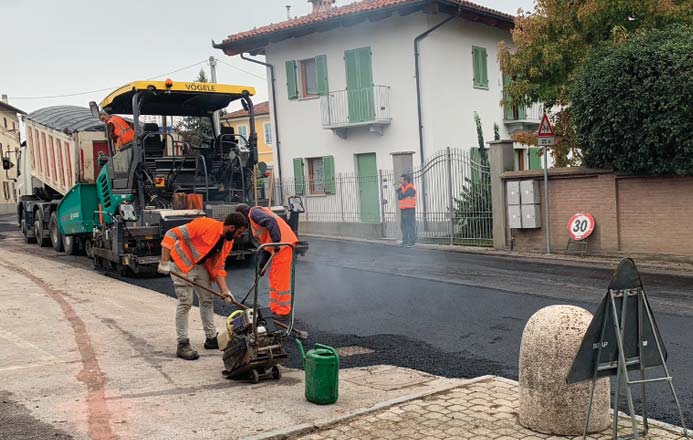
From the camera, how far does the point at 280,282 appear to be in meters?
7.20

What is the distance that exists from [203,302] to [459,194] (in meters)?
10.3

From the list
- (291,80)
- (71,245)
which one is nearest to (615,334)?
(71,245)

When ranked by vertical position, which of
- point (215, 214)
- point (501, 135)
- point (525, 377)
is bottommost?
point (525, 377)

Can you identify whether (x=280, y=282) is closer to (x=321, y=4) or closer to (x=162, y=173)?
(x=162, y=173)

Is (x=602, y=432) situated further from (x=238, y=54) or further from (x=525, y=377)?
(x=238, y=54)

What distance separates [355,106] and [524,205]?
339 inches

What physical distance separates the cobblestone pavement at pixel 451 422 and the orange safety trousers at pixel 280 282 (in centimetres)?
235

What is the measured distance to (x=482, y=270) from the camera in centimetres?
1180

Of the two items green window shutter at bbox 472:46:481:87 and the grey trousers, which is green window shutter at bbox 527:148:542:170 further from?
the grey trousers

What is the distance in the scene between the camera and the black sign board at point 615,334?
164 inches

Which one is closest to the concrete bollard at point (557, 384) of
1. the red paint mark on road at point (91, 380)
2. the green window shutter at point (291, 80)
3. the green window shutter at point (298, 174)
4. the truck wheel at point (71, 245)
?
the red paint mark on road at point (91, 380)

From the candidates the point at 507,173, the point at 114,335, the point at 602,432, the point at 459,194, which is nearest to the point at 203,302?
the point at 114,335

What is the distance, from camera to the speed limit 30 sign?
42.8 ft

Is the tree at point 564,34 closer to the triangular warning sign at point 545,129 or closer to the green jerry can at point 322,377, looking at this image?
the triangular warning sign at point 545,129
